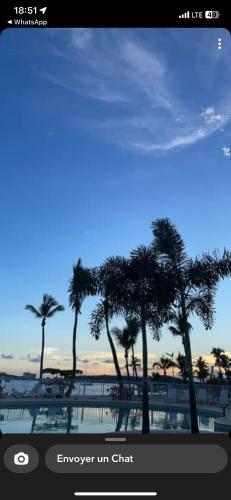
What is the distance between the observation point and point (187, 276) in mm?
10047

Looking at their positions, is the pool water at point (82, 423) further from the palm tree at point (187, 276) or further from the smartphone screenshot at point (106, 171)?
the palm tree at point (187, 276)

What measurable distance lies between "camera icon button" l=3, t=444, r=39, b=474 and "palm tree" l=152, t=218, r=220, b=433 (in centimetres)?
835

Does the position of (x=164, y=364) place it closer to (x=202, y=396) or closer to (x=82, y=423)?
(x=202, y=396)

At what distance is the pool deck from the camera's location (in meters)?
20.0

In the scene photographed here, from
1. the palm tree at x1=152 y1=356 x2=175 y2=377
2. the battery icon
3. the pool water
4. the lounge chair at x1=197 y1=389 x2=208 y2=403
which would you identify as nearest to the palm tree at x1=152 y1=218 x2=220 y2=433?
the pool water

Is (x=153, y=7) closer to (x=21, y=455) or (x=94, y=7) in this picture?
(x=94, y=7)

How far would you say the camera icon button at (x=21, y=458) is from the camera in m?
1.77

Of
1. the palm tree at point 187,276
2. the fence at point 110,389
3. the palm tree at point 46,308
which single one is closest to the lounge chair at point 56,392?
the fence at point 110,389

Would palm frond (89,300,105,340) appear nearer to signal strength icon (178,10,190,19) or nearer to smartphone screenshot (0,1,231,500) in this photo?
smartphone screenshot (0,1,231,500)

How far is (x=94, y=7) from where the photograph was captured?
221cm

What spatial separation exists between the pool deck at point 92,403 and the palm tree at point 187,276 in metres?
10.6

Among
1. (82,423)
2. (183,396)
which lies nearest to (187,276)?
(82,423)
